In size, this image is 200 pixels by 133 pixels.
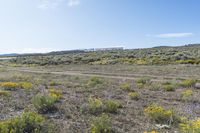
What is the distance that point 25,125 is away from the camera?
809 cm

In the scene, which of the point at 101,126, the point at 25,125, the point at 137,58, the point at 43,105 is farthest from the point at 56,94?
the point at 137,58

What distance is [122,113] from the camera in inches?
435

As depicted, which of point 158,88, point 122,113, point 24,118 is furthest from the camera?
point 158,88

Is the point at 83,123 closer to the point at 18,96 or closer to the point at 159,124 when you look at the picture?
the point at 159,124

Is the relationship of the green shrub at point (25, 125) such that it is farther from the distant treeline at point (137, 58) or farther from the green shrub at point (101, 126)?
the distant treeline at point (137, 58)

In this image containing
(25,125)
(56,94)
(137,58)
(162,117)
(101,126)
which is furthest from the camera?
(137,58)

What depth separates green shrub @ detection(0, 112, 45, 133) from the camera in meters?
7.72

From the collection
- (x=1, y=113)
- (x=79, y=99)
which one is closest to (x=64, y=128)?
(x=1, y=113)

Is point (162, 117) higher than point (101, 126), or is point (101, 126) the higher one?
point (101, 126)

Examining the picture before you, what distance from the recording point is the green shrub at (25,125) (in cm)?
772

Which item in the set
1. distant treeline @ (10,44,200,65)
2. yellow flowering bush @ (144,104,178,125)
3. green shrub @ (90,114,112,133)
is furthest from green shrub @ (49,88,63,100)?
distant treeline @ (10,44,200,65)

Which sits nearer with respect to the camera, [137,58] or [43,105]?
[43,105]

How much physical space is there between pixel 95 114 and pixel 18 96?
5.46m

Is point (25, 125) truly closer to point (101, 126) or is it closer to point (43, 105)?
point (101, 126)
